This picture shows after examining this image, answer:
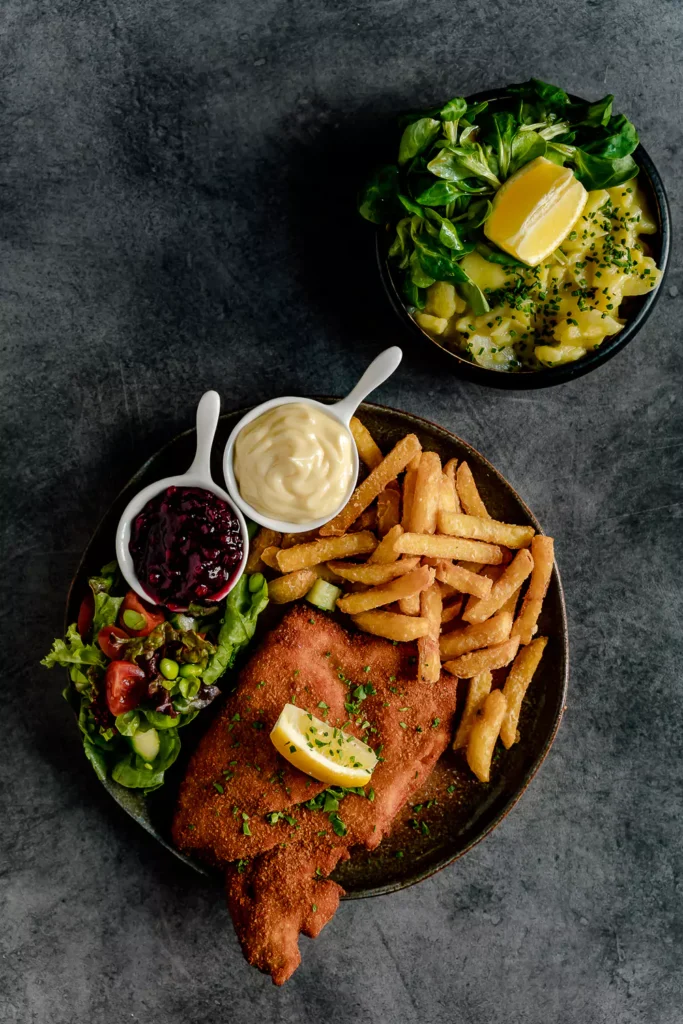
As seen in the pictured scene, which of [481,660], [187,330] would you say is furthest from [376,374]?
[481,660]

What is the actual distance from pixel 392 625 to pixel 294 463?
765 mm

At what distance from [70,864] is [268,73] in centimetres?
380

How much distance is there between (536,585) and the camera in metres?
3.22

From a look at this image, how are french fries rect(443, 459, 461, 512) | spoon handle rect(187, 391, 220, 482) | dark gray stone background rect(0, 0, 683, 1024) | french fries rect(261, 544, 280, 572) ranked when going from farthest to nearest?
1. dark gray stone background rect(0, 0, 683, 1024)
2. french fries rect(443, 459, 461, 512)
3. french fries rect(261, 544, 280, 572)
4. spoon handle rect(187, 391, 220, 482)

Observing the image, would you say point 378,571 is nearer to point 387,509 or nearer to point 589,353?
point 387,509

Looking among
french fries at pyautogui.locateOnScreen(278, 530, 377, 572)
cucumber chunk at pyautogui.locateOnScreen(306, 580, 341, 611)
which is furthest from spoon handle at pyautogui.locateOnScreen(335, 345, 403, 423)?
cucumber chunk at pyautogui.locateOnScreen(306, 580, 341, 611)

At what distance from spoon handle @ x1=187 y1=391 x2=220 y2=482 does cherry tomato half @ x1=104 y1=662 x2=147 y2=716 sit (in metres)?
0.82

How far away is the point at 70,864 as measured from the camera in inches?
137

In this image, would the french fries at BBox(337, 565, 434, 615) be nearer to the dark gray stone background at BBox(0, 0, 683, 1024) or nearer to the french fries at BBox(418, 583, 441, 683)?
the french fries at BBox(418, 583, 441, 683)

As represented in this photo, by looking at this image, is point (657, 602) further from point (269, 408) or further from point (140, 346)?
point (140, 346)

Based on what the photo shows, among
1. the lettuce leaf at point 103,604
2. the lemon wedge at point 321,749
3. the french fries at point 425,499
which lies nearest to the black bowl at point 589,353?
the french fries at point 425,499

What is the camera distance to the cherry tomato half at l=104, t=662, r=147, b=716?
2.95 metres

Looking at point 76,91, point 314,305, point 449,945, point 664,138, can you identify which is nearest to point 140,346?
point 314,305

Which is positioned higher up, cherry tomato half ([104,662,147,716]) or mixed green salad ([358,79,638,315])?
mixed green salad ([358,79,638,315])
